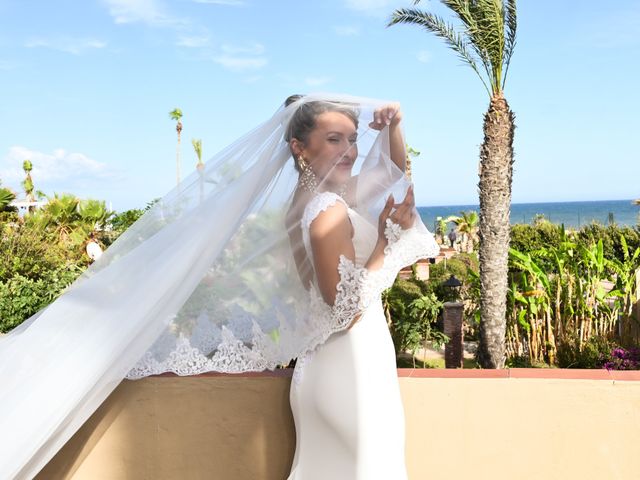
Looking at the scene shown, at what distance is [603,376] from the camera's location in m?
2.24

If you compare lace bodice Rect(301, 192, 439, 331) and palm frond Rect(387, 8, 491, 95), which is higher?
palm frond Rect(387, 8, 491, 95)

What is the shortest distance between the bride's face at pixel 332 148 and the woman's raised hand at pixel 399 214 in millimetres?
146

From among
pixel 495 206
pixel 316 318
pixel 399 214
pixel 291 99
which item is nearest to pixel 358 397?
pixel 316 318

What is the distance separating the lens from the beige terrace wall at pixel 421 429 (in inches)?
88.7

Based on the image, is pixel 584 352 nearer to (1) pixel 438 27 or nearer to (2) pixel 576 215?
(1) pixel 438 27

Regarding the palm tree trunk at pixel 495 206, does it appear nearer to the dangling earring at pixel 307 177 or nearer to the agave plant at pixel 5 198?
the dangling earring at pixel 307 177

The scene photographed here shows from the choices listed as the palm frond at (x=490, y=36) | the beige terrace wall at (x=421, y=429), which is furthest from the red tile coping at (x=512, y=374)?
the palm frond at (x=490, y=36)

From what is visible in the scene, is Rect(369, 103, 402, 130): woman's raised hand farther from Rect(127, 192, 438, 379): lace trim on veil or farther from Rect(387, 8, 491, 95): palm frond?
Rect(387, 8, 491, 95): palm frond

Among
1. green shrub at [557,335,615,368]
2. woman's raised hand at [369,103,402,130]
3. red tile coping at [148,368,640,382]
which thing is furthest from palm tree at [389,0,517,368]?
woman's raised hand at [369,103,402,130]

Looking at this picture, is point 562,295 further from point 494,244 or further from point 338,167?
point 338,167

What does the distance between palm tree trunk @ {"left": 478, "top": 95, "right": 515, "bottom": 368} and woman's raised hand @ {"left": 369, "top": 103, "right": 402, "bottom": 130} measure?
5.37 m

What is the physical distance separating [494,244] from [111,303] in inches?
225

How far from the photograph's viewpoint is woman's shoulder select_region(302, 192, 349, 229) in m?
1.72

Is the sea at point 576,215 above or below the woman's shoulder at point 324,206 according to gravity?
below
